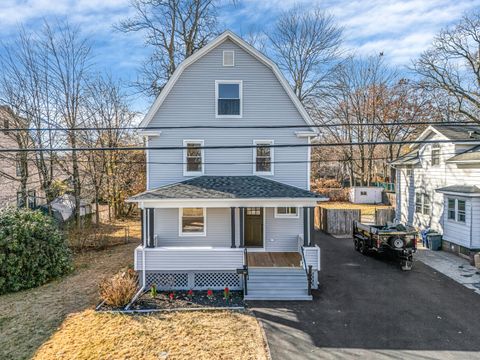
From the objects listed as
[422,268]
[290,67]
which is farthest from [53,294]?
[290,67]

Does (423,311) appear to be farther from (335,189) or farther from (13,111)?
(335,189)

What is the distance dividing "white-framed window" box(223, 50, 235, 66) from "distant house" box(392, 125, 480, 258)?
1033 centimetres

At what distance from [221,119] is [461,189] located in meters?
12.0

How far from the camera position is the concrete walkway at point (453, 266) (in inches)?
426

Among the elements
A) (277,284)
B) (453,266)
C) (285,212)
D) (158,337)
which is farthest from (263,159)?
(453,266)

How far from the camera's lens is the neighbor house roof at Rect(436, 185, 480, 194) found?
13.2 meters

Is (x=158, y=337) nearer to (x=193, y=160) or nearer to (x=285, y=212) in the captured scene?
(x=285, y=212)

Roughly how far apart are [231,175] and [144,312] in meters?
6.52

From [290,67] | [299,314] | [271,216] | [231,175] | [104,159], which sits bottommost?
[299,314]

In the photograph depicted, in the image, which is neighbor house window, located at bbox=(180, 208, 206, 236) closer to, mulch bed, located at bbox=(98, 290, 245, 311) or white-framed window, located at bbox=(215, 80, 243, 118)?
mulch bed, located at bbox=(98, 290, 245, 311)

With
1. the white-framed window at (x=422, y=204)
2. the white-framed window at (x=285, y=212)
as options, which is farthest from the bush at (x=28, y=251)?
the white-framed window at (x=422, y=204)

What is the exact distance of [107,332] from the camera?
737 centimetres

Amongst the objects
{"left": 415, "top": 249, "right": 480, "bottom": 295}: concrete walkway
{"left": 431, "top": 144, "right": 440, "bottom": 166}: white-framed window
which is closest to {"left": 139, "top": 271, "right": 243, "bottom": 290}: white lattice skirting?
{"left": 415, "top": 249, "right": 480, "bottom": 295}: concrete walkway

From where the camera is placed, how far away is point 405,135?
34250mm
